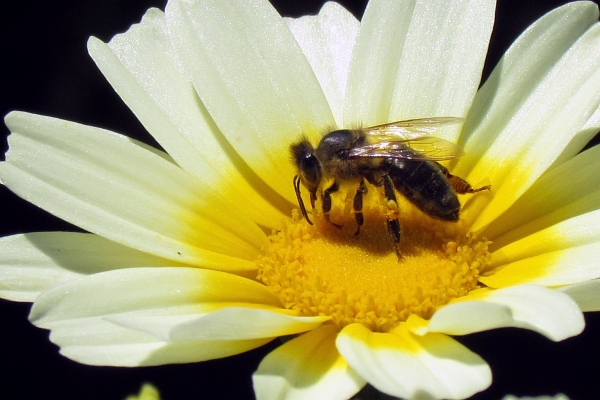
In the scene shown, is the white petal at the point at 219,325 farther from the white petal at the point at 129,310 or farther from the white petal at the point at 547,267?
the white petal at the point at 547,267

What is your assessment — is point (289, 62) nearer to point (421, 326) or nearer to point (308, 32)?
point (308, 32)

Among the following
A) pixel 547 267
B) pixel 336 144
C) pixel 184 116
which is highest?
pixel 184 116

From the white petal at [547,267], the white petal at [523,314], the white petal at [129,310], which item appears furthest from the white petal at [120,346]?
the white petal at [547,267]

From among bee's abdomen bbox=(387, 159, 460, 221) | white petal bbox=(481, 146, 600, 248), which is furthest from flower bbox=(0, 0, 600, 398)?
bee's abdomen bbox=(387, 159, 460, 221)

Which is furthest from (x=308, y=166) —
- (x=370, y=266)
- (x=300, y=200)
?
(x=370, y=266)

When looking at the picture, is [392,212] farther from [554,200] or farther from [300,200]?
[554,200]

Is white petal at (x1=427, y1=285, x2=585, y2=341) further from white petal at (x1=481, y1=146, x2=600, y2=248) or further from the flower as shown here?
white petal at (x1=481, y1=146, x2=600, y2=248)
